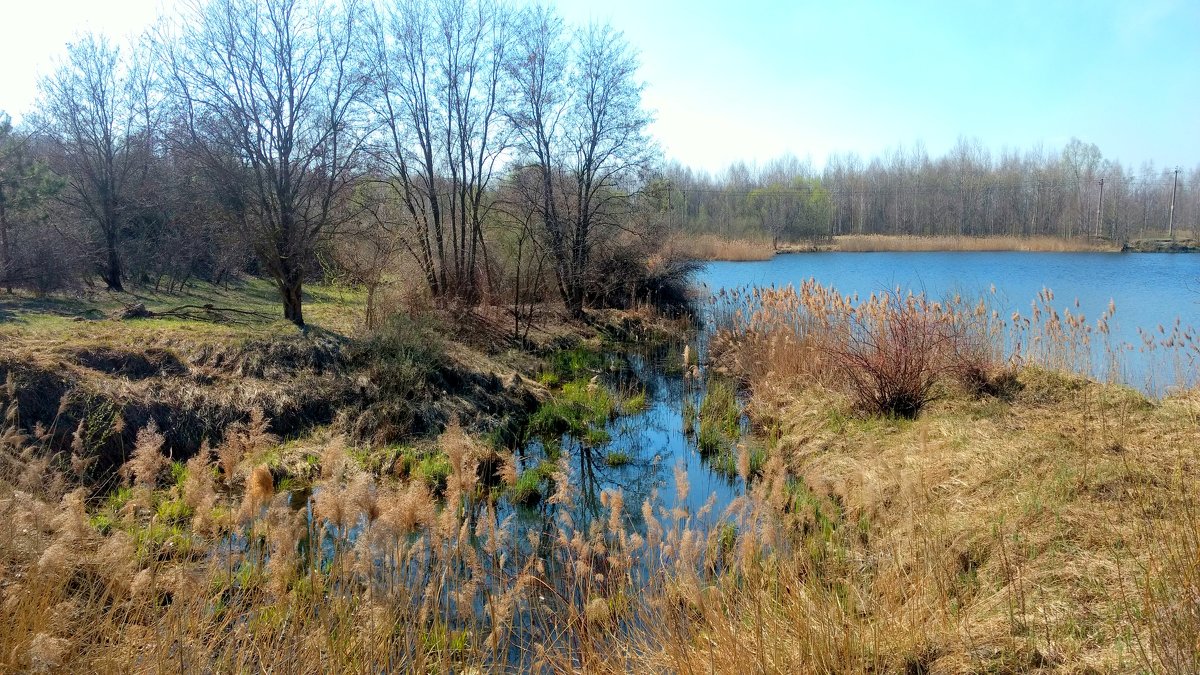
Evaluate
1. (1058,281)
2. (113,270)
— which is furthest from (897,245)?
(113,270)

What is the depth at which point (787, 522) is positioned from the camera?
4.71 m

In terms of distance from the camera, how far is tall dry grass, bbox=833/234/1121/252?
4533 centimetres

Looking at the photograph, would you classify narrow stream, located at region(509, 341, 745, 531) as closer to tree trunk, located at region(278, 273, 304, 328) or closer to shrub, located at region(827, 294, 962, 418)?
shrub, located at region(827, 294, 962, 418)

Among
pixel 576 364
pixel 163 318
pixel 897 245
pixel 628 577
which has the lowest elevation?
pixel 576 364

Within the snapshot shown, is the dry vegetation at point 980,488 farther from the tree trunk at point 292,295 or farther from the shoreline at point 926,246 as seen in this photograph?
the shoreline at point 926,246

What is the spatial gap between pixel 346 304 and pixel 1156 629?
1339 cm

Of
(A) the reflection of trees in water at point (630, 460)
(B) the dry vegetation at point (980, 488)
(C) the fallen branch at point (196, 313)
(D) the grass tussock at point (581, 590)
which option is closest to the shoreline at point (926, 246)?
(A) the reflection of trees in water at point (630, 460)

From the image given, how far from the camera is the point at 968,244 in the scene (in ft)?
160

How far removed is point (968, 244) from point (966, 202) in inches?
572

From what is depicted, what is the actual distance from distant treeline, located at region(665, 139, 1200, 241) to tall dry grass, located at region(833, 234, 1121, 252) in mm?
3880

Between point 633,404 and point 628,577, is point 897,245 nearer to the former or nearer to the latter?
point 633,404

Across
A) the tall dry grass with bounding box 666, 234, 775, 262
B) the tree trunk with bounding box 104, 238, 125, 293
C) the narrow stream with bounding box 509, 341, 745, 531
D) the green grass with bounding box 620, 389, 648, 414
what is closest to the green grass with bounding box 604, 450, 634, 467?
the narrow stream with bounding box 509, 341, 745, 531

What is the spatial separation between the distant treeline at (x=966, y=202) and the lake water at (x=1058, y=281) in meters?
15.3

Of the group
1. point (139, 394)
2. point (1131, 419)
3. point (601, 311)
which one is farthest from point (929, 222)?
point (139, 394)
